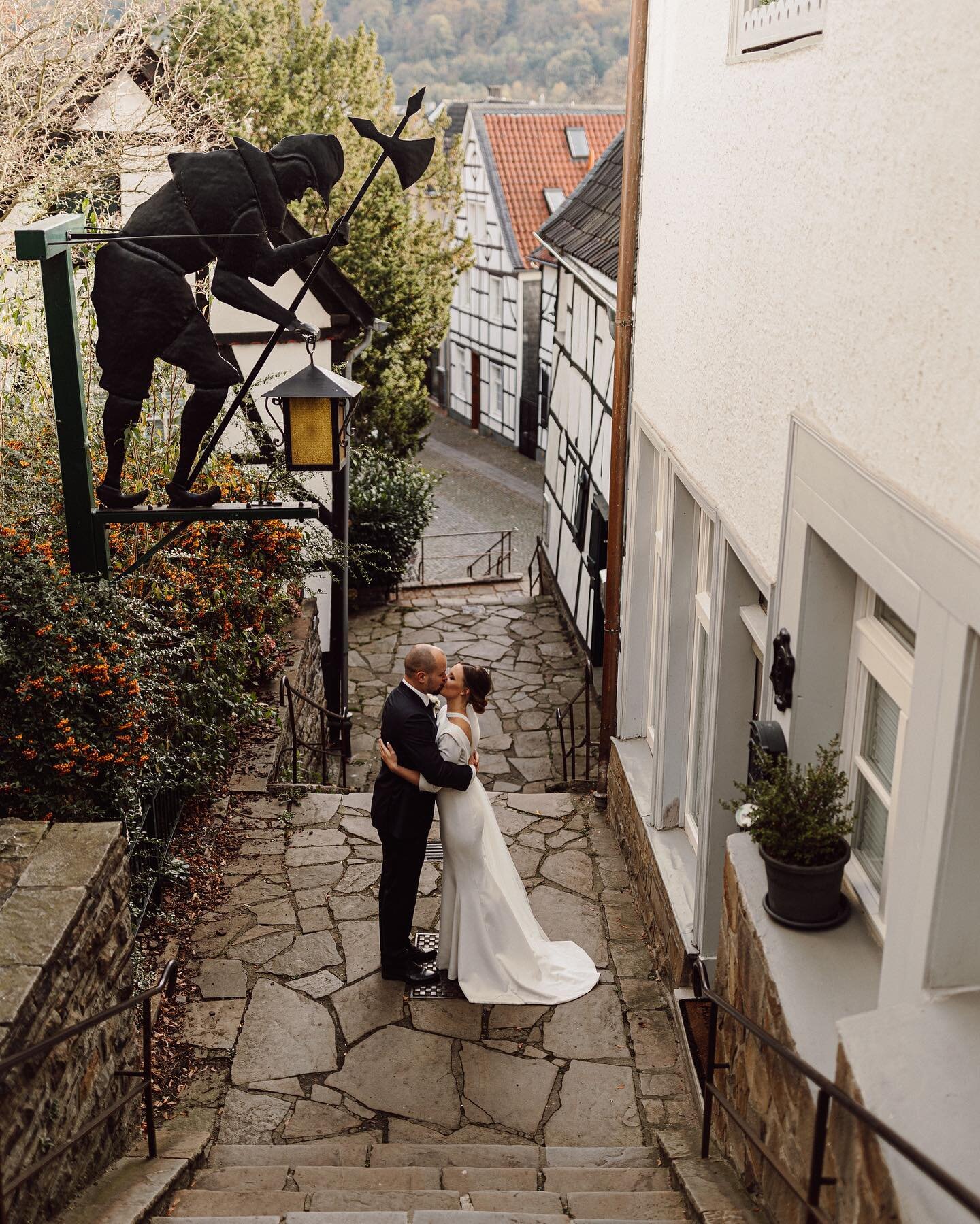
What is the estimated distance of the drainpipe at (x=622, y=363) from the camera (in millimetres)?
7215

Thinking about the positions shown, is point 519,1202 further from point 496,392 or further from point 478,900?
point 496,392

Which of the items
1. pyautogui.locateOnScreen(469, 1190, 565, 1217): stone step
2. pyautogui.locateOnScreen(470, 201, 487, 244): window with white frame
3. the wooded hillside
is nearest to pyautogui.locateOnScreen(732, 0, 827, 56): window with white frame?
pyautogui.locateOnScreen(469, 1190, 565, 1217): stone step

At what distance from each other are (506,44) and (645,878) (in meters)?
65.1

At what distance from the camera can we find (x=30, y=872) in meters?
4.16

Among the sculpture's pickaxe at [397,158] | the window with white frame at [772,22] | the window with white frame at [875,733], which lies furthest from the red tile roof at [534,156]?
the window with white frame at [875,733]

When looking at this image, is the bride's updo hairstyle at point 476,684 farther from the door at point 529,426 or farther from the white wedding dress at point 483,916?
the door at point 529,426

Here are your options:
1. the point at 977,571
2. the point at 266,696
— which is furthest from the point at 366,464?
the point at 977,571

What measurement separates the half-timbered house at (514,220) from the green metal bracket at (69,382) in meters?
22.4

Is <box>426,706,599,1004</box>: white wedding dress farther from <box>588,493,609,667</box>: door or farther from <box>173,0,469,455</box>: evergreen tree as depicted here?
<box>173,0,469,455</box>: evergreen tree

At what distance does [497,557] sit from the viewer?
21000 mm

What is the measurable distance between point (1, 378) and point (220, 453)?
1558 mm

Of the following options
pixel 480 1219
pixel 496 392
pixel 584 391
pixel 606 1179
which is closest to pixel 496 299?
pixel 496 392

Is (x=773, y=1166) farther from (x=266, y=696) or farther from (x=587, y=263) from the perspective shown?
(x=587, y=263)

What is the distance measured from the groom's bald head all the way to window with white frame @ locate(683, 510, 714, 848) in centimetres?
125
